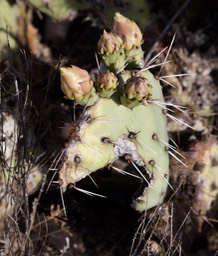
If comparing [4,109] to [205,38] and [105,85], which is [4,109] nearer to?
[105,85]

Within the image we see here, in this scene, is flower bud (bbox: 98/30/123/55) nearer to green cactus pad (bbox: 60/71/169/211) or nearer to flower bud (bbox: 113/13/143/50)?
flower bud (bbox: 113/13/143/50)

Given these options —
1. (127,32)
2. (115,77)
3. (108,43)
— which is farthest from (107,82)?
(127,32)

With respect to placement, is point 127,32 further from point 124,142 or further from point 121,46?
point 124,142

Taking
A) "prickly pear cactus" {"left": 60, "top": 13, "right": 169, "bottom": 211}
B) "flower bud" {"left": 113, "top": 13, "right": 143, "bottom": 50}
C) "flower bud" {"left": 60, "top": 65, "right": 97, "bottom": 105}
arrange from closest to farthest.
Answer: "flower bud" {"left": 60, "top": 65, "right": 97, "bottom": 105}, "prickly pear cactus" {"left": 60, "top": 13, "right": 169, "bottom": 211}, "flower bud" {"left": 113, "top": 13, "right": 143, "bottom": 50}

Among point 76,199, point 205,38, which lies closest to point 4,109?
point 76,199

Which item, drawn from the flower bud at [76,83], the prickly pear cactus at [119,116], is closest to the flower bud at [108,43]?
the prickly pear cactus at [119,116]

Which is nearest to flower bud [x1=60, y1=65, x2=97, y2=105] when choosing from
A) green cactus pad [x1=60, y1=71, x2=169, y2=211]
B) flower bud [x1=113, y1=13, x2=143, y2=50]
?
green cactus pad [x1=60, y1=71, x2=169, y2=211]
